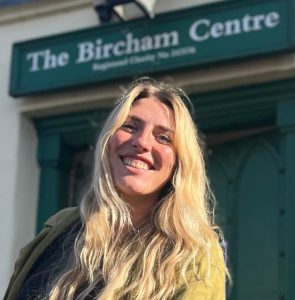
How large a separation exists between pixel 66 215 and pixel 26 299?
11.7 inches

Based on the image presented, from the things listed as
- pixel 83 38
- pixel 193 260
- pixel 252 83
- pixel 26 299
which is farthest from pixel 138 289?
pixel 83 38

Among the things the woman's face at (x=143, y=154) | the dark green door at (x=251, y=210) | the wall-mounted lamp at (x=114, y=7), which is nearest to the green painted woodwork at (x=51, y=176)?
the wall-mounted lamp at (x=114, y=7)

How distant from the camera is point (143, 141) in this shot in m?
2.28

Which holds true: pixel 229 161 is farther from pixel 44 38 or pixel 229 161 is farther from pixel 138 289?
pixel 138 289

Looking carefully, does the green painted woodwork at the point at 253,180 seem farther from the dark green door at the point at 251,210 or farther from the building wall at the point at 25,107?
the building wall at the point at 25,107

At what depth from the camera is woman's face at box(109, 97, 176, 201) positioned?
2271 mm

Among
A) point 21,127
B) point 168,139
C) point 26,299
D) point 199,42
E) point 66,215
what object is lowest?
point 26,299

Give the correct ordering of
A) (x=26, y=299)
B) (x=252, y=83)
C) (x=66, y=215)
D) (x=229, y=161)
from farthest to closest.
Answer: (x=229, y=161)
(x=252, y=83)
(x=66, y=215)
(x=26, y=299)

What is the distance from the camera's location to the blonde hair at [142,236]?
2.10 m

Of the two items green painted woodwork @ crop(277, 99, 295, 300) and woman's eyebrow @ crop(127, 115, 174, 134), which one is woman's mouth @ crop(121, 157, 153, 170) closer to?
woman's eyebrow @ crop(127, 115, 174, 134)

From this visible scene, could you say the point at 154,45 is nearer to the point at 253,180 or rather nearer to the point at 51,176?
the point at 253,180

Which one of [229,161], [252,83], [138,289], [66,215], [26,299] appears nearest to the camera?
[138,289]

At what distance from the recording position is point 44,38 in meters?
5.52

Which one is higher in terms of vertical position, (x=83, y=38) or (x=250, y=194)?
(x=83, y=38)
